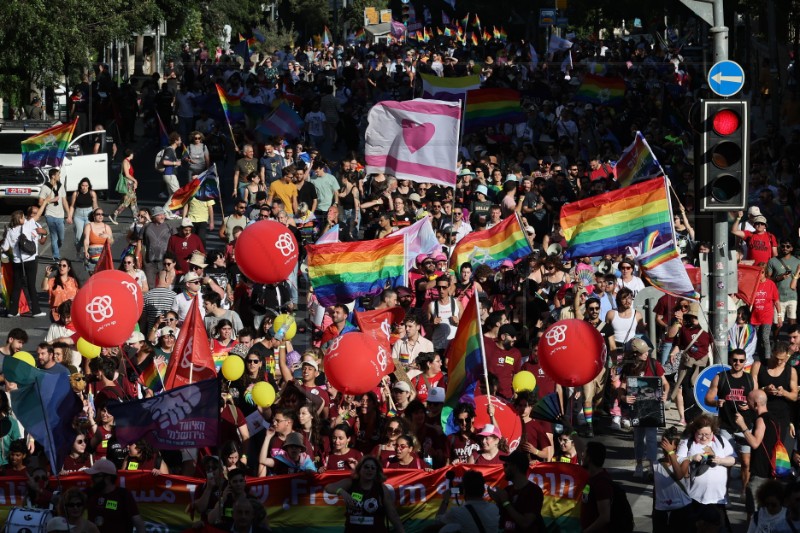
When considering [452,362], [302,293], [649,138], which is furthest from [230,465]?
[649,138]

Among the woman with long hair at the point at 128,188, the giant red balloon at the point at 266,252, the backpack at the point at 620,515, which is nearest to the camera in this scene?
the backpack at the point at 620,515

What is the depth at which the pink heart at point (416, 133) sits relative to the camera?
18.6 metres

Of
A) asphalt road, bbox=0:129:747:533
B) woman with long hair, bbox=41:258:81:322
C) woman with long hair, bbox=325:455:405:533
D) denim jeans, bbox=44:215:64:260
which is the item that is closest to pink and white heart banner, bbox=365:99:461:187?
asphalt road, bbox=0:129:747:533

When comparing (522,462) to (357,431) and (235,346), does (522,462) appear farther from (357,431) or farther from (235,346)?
(235,346)

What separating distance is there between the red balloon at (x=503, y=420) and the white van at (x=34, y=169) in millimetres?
15090

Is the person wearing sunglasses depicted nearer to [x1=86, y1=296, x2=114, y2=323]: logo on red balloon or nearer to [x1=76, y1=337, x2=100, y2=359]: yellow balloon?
[x1=86, y1=296, x2=114, y2=323]: logo on red balloon

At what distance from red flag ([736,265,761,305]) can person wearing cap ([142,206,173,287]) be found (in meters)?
7.24

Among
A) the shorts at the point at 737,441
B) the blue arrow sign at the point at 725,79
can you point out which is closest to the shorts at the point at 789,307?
the shorts at the point at 737,441

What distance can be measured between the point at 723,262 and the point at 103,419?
526 cm

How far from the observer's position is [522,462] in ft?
35.7

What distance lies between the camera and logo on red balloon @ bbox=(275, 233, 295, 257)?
16.3m

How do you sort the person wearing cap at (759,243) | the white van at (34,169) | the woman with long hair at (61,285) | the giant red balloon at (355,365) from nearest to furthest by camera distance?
the giant red balloon at (355,365)
the woman with long hair at (61,285)
the person wearing cap at (759,243)
the white van at (34,169)

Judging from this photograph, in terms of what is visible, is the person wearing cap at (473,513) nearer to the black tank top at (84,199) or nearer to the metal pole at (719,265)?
the metal pole at (719,265)

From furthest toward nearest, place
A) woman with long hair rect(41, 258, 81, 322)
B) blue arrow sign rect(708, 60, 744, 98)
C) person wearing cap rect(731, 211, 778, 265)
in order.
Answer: person wearing cap rect(731, 211, 778, 265)
woman with long hair rect(41, 258, 81, 322)
blue arrow sign rect(708, 60, 744, 98)
